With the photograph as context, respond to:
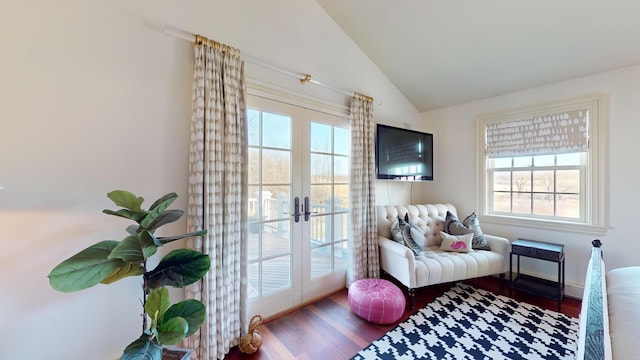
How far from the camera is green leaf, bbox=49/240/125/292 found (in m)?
0.90

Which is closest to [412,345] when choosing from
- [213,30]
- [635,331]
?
[635,331]

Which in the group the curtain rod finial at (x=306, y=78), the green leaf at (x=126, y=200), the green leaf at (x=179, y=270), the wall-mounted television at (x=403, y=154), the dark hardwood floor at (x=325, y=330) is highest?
the curtain rod finial at (x=306, y=78)

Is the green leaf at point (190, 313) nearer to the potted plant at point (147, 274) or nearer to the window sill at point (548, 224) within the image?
the potted plant at point (147, 274)

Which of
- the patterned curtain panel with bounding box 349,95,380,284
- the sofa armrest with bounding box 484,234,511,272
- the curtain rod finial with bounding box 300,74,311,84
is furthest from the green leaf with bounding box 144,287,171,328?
the sofa armrest with bounding box 484,234,511,272

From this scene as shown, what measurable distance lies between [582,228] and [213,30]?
3.99m

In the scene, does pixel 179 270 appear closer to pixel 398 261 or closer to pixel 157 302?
pixel 157 302

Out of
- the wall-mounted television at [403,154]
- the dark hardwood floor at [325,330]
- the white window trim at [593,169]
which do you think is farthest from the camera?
the wall-mounted television at [403,154]

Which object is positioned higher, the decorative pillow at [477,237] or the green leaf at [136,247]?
the green leaf at [136,247]

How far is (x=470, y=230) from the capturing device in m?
2.83

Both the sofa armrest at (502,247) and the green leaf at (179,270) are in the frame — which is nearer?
the green leaf at (179,270)

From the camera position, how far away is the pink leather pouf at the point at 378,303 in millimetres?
2061

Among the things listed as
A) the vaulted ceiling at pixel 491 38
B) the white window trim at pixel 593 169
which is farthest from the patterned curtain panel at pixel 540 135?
the vaulted ceiling at pixel 491 38

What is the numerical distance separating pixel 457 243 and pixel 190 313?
8.82 ft

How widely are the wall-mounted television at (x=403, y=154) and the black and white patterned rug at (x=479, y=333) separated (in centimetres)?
151
